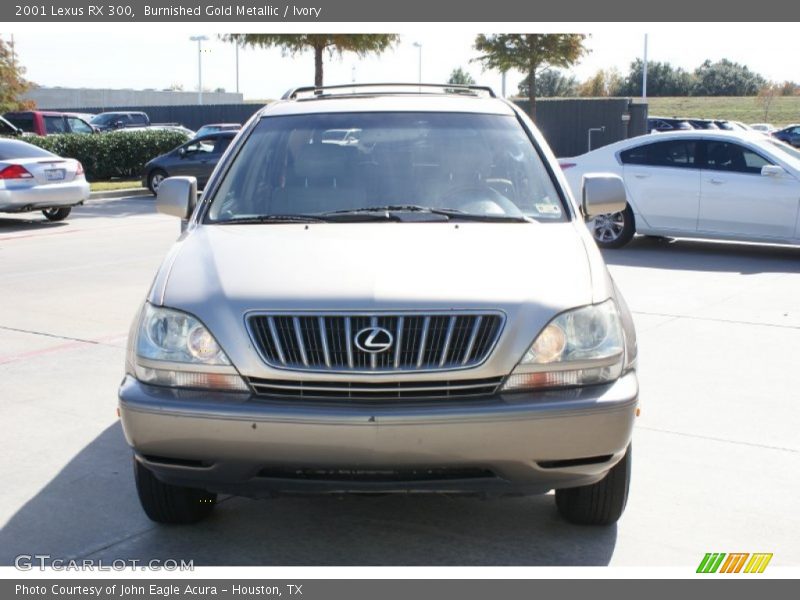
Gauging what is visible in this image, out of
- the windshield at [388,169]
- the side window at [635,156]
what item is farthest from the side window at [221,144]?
the windshield at [388,169]

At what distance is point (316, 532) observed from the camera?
180 inches

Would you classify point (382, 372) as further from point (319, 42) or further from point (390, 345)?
point (319, 42)

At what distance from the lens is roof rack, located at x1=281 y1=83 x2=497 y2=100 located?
20.7ft

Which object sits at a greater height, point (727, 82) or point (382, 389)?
point (727, 82)

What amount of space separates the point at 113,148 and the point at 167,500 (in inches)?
926

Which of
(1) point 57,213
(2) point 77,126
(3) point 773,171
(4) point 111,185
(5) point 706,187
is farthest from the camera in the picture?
(2) point 77,126

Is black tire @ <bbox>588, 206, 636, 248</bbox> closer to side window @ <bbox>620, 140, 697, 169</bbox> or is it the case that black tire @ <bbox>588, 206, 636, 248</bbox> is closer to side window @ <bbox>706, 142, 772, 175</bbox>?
side window @ <bbox>620, 140, 697, 169</bbox>

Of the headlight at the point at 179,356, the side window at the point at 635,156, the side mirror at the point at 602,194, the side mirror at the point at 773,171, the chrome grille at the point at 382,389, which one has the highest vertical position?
the side mirror at the point at 602,194

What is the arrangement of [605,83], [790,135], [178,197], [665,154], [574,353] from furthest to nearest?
[605,83] < [790,135] < [665,154] < [178,197] < [574,353]

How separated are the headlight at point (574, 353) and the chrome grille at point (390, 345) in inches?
Answer: 6.4

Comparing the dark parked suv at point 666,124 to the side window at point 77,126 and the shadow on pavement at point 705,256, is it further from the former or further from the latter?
the shadow on pavement at point 705,256

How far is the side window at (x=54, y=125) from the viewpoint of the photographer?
29375mm

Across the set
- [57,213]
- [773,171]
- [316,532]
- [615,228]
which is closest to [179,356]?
[316,532]

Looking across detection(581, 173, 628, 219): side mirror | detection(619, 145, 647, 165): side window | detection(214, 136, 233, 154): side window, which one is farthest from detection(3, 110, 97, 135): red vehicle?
detection(581, 173, 628, 219): side mirror
